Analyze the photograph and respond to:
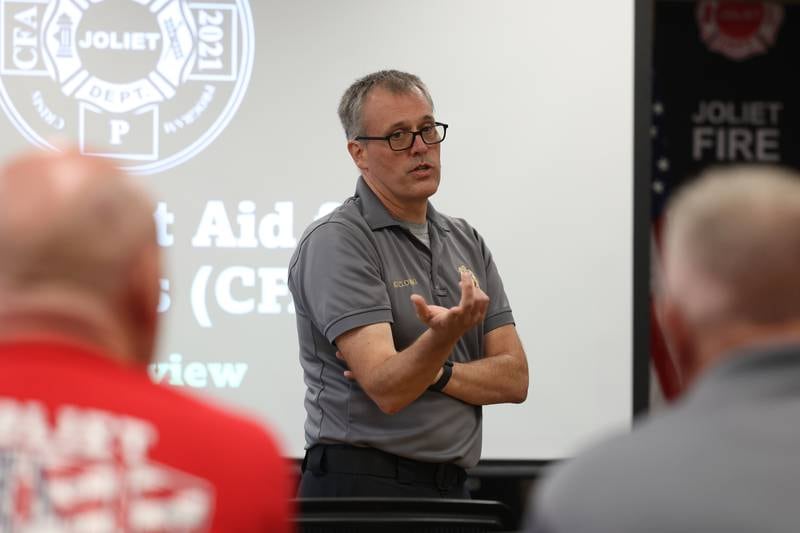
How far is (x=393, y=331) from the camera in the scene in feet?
9.03

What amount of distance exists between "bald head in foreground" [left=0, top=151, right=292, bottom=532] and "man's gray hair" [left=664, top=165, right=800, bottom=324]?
45 centimetres

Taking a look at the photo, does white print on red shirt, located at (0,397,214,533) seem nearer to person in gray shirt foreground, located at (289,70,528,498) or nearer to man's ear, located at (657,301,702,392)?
man's ear, located at (657,301,702,392)

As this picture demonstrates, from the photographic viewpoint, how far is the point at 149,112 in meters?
3.68

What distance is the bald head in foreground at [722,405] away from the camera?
103 cm

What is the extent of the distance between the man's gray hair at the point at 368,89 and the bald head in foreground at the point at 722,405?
5.99 feet

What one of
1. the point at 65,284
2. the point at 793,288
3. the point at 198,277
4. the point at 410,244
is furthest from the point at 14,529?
the point at 198,277

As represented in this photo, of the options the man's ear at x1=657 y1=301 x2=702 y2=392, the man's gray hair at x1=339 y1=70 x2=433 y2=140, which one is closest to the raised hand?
the man's gray hair at x1=339 y1=70 x2=433 y2=140

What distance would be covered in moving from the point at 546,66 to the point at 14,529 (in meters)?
2.95

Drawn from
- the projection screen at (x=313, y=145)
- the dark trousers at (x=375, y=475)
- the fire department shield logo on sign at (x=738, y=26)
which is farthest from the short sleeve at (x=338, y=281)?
the fire department shield logo on sign at (x=738, y=26)

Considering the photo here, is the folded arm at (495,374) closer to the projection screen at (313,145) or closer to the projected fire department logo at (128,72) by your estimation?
the projection screen at (313,145)

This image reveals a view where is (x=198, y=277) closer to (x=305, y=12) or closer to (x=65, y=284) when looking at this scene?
(x=305, y=12)

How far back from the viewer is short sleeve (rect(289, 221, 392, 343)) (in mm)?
2668

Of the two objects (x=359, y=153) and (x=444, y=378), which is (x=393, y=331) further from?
(x=359, y=153)

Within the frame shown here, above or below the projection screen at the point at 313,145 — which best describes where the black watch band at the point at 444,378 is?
below
